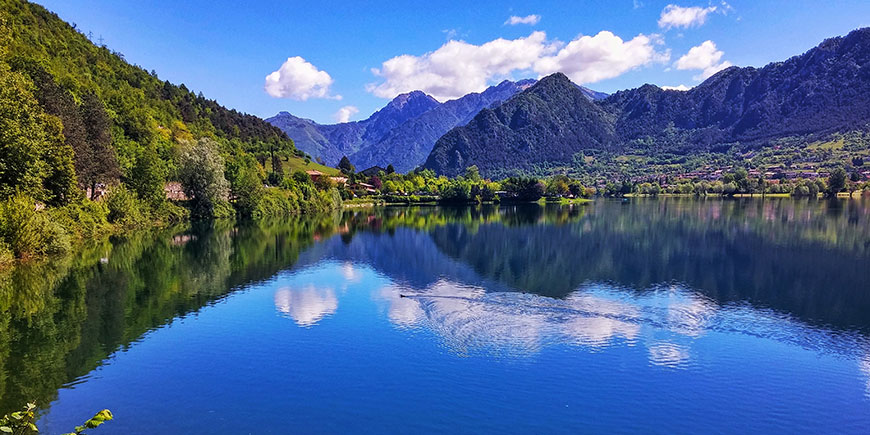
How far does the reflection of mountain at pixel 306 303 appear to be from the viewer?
26.8m

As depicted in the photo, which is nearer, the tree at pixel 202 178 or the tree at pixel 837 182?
the tree at pixel 202 178

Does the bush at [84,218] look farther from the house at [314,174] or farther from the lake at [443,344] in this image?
the house at [314,174]

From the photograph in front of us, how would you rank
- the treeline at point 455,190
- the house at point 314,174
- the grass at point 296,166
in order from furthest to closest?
1. the treeline at point 455,190
2. the house at point 314,174
3. the grass at point 296,166

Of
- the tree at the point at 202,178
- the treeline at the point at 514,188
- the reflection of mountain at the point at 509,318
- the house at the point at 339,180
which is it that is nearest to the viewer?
the reflection of mountain at the point at 509,318

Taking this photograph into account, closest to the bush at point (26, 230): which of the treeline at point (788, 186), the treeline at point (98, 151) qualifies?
the treeline at point (98, 151)

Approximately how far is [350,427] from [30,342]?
1622 cm

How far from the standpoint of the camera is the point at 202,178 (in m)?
83.2

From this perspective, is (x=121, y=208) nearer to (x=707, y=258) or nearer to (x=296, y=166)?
(x=707, y=258)

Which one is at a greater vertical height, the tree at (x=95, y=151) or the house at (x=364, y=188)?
the tree at (x=95, y=151)

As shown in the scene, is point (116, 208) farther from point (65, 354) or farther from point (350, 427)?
point (350, 427)

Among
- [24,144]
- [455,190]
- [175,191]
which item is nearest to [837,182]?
[455,190]

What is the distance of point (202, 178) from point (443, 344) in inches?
2903

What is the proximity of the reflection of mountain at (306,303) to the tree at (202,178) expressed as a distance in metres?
57.2

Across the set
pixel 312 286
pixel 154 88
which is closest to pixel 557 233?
pixel 312 286
